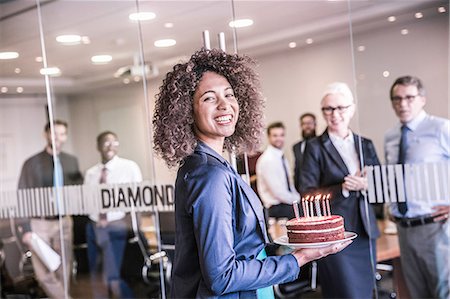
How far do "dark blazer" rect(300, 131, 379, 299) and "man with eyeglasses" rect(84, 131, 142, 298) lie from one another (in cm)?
120

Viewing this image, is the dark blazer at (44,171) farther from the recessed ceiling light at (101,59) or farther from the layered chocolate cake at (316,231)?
the layered chocolate cake at (316,231)

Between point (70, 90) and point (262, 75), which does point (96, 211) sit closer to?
point (70, 90)

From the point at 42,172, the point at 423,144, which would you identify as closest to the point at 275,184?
the point at 423,144

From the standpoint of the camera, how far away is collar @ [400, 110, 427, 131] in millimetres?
3609

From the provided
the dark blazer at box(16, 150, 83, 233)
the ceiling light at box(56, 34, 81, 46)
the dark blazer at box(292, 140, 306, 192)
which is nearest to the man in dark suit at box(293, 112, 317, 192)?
the dark blazer at box(292, 140, 306, 192)

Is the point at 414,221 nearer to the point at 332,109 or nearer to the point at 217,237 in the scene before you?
the point at 332,109

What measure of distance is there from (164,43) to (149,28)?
5.6 inches

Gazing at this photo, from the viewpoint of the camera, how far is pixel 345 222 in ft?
12.5

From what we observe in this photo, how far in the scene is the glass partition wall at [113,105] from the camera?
13.8 ft

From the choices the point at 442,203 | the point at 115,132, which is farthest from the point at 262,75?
the point at 442,203

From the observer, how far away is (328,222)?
2482 mm

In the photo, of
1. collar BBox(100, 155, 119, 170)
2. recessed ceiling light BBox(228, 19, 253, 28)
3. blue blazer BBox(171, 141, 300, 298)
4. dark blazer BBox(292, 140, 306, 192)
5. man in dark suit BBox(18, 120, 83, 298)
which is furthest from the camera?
man in dark suit BBox(18, 120, 83, 298)

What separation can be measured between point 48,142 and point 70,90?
16.6 inches

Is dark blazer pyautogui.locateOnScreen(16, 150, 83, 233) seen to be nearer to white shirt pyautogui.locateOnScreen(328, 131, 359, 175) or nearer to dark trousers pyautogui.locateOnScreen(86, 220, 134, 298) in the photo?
dark trousers pyautogui.locateOnScreen(86, 220, 134, 298)
